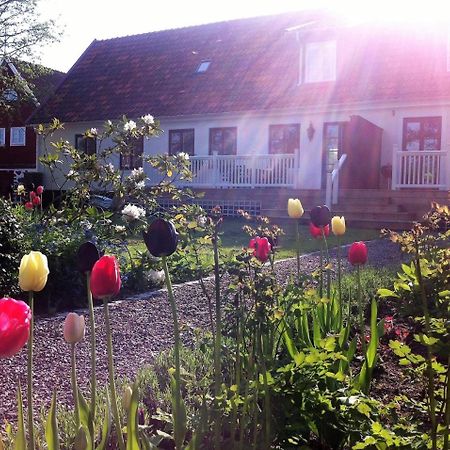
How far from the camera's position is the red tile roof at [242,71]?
17.5m

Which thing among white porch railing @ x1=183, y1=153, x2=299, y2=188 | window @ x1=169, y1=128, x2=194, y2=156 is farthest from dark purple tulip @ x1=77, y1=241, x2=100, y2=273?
window @ x1=169, y1=128, x2=194, y2=156

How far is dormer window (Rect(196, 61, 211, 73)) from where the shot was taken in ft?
71.3

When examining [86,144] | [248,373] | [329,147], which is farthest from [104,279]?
[86,144]

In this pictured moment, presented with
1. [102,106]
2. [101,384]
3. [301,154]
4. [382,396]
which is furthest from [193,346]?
[102,106]

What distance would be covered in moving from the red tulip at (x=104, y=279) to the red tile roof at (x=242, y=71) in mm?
16313

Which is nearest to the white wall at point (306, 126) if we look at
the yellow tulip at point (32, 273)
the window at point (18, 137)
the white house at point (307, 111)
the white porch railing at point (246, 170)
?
the white house at point (307, 111)

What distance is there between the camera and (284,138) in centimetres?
1936

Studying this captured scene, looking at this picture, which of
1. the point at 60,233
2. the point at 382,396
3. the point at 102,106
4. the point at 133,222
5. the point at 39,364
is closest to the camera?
the point at 382,396

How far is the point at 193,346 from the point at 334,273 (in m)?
3.51

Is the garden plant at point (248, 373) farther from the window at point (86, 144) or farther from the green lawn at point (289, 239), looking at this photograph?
the window at point (86, 144)

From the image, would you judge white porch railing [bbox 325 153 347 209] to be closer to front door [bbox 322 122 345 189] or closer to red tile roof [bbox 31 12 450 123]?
front door [bbox 322 122 345 189]

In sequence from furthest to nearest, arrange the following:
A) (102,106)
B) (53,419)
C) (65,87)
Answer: (65,87) → (102,106) → (53,419)

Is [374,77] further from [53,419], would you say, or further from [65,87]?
[53,419]

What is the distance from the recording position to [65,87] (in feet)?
83.3
